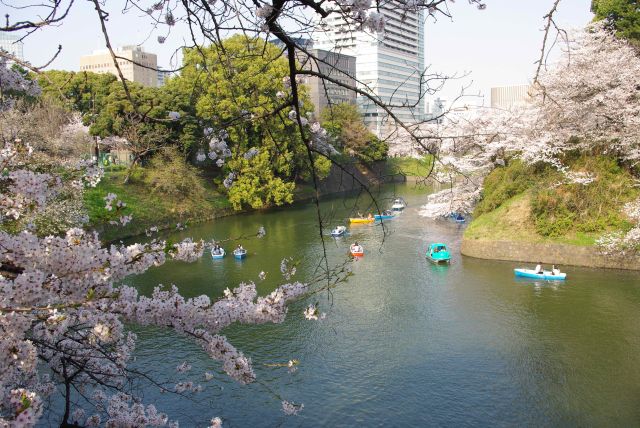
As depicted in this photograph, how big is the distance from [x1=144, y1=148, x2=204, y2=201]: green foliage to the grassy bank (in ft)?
41.6

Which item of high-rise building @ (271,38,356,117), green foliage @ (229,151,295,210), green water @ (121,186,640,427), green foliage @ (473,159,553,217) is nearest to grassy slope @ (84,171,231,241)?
green foliage @ (229,151,295,210)

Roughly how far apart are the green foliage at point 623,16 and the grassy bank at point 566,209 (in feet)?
14.3

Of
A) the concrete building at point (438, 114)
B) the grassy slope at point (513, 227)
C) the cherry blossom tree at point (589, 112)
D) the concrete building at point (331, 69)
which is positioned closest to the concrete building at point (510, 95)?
the cherry blossom tree at point (589, 112)

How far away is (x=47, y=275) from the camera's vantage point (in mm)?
2490

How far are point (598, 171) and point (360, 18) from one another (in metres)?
16.4

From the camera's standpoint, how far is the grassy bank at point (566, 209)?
15891 mm

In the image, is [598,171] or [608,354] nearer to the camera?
[608,354]

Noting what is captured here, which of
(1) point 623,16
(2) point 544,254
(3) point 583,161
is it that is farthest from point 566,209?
(1) point 623,16

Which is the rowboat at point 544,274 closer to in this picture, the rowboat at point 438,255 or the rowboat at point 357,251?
the rowboat at point 438,255

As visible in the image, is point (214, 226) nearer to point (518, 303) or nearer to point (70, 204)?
point (70, 204)

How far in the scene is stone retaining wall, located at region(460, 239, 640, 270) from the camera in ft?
49.3

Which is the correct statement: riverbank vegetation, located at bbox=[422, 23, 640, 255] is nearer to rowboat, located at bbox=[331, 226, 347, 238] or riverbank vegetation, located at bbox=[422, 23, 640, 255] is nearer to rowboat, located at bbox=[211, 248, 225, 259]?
rowboat, located at bbox=[331, 226, 347, 238]

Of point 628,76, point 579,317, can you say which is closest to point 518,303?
point 579,317

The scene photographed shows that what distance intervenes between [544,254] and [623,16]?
8.73 m
